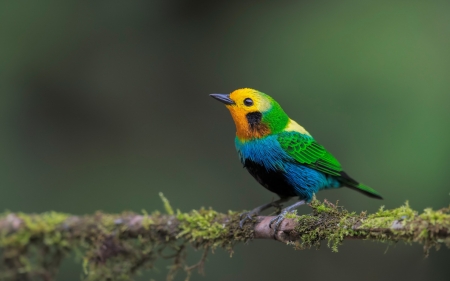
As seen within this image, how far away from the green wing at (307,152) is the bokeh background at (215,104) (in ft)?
7.14

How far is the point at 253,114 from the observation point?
4035 mm

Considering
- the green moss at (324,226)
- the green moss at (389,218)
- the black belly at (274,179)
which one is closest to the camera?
the green moss at (389,218)

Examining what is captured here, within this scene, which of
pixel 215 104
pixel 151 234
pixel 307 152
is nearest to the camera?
pixel 151 234

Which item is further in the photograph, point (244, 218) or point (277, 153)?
point (277, 153)

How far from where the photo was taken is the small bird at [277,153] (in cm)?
387

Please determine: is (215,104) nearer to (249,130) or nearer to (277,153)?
(249,130)

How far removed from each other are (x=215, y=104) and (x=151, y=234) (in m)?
4.49

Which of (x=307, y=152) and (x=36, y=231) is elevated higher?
(x=307, y=152)

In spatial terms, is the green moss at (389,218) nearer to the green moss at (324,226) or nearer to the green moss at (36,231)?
the green moss at (324,226)

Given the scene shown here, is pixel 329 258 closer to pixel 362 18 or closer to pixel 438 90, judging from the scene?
pixel 438 90

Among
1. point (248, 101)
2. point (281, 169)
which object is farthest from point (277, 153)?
point (248, 101)

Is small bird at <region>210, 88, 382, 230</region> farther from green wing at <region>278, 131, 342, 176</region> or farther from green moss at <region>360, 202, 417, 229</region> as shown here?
green moss at <region>360, 202, 417, 229</region>

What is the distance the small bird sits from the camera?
3871mm

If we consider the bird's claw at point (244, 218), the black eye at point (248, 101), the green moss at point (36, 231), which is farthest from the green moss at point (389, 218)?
the black eye at point (248, 101)
